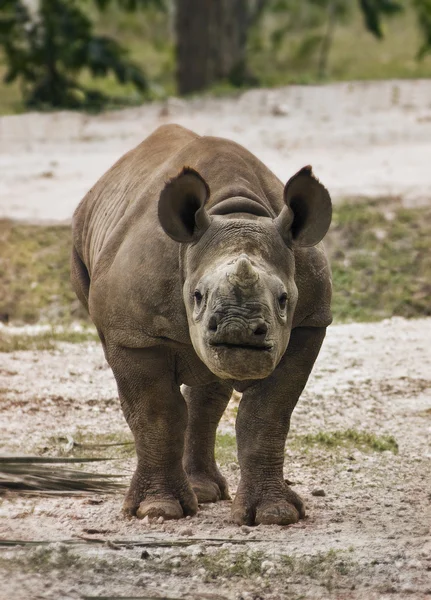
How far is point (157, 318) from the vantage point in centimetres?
687

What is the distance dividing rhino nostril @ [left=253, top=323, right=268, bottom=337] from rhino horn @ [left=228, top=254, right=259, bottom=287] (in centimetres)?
18

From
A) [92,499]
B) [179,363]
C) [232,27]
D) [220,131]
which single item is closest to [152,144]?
[179,363]

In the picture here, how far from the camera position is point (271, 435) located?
23.4 ft

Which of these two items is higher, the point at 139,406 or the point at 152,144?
the point at 152,144

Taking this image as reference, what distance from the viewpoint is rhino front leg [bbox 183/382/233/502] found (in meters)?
7.82

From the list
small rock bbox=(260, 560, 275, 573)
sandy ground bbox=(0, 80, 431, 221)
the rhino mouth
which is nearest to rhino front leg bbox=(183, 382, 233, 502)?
small rock bbox=(260, 560, 275, 573)

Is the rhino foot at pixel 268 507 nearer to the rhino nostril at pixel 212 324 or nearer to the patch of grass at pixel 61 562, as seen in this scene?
the patch of grass at pixel 61 562

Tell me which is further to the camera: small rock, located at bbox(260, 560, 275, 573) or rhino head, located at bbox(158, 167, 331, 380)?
small rock, located at bbox(260, 560, 275, 573)

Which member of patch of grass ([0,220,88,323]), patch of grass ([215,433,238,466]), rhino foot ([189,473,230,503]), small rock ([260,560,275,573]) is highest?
small rock ([260,560,275,573])

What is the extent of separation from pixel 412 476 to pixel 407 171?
27.8ft

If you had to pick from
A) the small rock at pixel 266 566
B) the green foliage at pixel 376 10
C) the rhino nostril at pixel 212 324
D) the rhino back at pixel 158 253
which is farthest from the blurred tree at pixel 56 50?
the small rock at pixel 266 566

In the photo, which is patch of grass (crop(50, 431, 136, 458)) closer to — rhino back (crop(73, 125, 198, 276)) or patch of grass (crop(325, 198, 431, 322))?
rhino back (crop(73, 125, 198, 276))

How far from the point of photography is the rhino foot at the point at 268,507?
7043 millimetres

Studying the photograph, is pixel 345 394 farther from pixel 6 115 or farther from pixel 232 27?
pixel 232 27
